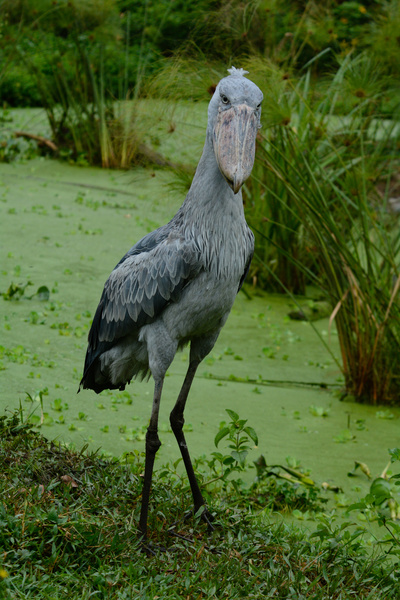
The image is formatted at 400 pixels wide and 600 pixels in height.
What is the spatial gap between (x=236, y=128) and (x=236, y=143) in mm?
56

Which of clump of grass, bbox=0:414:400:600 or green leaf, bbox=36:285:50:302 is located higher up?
green leaf, bbox=36:285:50:302

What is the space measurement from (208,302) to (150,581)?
952 mm

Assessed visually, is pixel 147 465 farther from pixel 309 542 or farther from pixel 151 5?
pixel 151 5

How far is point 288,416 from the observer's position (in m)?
4.55

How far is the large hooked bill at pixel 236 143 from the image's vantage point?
2418 mm

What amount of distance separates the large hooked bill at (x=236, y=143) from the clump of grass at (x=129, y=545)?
1.29 meters

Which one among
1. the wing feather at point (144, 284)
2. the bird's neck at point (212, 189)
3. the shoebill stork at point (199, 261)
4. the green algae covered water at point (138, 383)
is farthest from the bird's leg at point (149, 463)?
the green algae covered water at point (138, 383)

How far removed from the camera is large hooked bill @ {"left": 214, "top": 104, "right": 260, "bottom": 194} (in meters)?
2.42

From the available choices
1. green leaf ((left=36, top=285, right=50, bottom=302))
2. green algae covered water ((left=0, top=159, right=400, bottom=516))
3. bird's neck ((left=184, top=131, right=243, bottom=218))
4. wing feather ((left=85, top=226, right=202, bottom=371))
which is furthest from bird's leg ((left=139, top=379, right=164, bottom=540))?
green leaf ((left=36, top=285, right=50, bottom=302))

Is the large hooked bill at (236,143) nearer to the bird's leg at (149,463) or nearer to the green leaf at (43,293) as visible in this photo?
the bird's leg at (149,463)

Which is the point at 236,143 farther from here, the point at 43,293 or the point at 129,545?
the point at 43,293

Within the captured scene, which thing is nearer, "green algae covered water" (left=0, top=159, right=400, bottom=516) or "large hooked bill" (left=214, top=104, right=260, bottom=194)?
"large hooked bill" (left=214, top=104, right=260, bottom=194)

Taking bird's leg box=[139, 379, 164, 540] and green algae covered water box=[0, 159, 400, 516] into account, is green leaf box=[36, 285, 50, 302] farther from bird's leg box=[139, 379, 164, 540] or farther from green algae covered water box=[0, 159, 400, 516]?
bird's leg box=[139, 379, 164, 540]

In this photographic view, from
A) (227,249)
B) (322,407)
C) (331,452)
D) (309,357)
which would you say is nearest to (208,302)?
(227,249)
